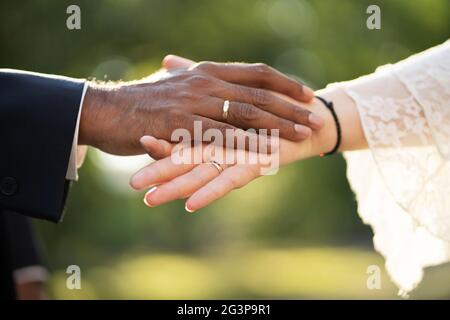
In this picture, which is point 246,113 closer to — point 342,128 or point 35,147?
point 342,128

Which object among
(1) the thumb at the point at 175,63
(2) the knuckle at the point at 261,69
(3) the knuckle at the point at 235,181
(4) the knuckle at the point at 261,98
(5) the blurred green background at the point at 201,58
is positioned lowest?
(3) the knuckle at the point at 235,181

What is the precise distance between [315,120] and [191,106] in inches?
17.1

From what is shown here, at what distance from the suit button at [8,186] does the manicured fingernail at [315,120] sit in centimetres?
99

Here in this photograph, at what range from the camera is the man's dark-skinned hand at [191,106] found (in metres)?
2.19

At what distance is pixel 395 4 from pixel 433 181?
28.6 ft

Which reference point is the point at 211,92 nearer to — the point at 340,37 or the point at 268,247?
the point at 340,37

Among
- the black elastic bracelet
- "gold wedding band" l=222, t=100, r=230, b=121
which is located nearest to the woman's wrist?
the black elastic bracelet

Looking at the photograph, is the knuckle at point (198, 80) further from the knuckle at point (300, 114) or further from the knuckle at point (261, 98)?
the knuckle at point (300, 114)

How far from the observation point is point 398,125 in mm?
2379

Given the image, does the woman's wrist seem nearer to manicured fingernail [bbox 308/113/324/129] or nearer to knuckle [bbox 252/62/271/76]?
manicured fingernail [bbox 308/113/324/129]

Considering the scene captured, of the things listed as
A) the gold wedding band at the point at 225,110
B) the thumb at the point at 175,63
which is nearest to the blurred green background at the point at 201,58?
the thumb at the point at 175,63

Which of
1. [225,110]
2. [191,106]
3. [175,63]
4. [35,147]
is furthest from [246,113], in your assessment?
[35,147]

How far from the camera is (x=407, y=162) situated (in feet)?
7.64
